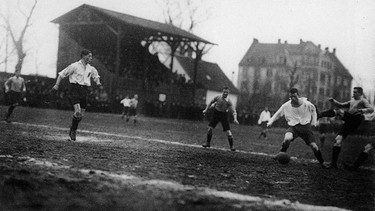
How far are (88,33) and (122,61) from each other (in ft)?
13.0

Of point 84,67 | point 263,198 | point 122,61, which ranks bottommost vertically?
point 263,198

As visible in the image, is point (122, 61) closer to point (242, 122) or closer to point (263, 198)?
point (242, 122)

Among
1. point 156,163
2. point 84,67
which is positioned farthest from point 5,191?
point 84,67

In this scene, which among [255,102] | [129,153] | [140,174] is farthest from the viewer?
[255,102]

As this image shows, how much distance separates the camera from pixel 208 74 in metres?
59.9

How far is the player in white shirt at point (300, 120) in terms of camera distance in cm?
1046

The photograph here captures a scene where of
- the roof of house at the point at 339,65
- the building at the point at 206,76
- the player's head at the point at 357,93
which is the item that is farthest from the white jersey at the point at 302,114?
the roof of house at the point at 339,65

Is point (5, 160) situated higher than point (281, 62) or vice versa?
point (281, 62)

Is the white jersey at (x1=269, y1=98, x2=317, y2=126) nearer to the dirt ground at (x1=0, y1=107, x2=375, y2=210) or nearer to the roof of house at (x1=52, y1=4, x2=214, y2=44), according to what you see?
the dirt ground at (x1=0, y1=107, x2=375, y2=210)

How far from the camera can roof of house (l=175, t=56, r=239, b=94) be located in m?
57.2

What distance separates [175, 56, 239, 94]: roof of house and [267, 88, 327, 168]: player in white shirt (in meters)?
44.7

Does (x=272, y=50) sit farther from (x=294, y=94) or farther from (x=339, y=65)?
(x=294, y=94)

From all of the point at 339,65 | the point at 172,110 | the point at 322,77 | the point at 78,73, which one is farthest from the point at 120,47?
the point at 339,65

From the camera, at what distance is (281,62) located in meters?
81.6
